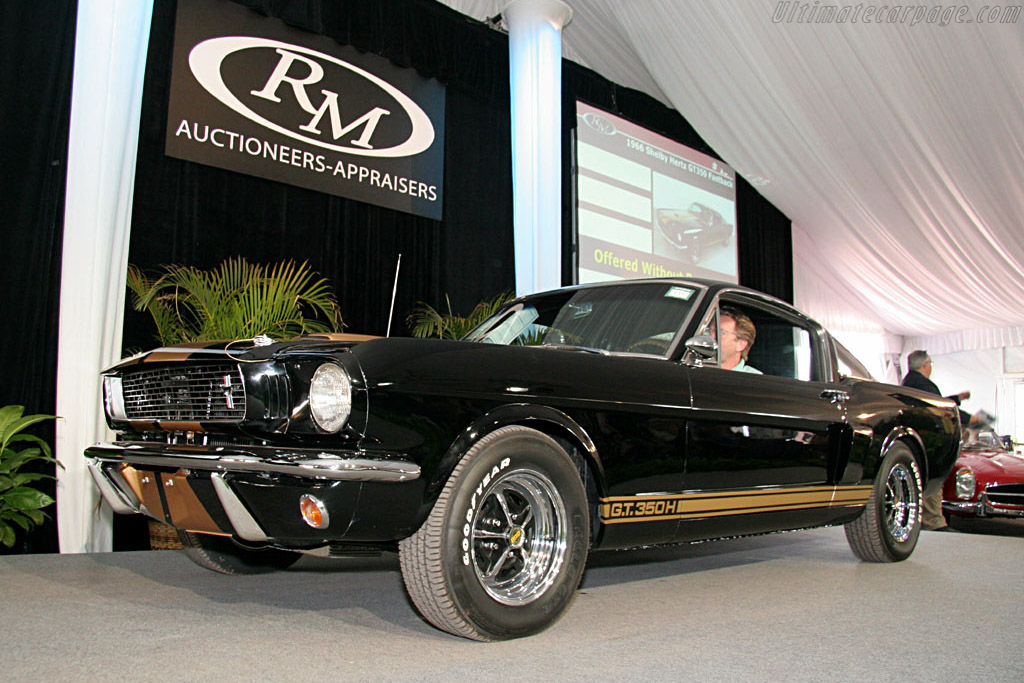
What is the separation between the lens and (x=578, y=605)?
2836mm

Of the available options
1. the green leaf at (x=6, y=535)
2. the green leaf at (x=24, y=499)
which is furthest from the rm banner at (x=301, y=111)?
the green leaf at (x=6, y=535)

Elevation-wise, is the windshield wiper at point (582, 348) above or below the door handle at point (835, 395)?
above

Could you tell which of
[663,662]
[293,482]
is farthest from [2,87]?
[663,662]

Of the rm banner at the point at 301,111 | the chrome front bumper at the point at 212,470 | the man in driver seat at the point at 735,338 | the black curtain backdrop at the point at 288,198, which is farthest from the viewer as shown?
the rm banner at the point at 301,111

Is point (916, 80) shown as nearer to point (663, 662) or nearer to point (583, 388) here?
point (583, 388)

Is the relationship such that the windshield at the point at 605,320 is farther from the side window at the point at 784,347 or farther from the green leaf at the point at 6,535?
the green leaf at the point at 6,535

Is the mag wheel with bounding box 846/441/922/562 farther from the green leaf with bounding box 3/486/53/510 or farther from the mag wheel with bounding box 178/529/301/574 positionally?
the green leaf with bounding box 3/486/53/510

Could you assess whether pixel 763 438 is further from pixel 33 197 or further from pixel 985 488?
pixel 33 197

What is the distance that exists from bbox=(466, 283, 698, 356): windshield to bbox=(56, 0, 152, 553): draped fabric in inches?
99.6

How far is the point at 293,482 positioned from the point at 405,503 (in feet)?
0.97

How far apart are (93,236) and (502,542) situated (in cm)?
365

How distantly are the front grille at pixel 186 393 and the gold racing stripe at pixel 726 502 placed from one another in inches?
47.8

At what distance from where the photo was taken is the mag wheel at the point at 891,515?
403 cm

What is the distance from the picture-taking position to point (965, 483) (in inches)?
244
